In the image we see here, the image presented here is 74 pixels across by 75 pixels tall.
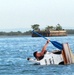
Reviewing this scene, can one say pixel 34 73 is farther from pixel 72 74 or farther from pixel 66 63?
pixel 66 63

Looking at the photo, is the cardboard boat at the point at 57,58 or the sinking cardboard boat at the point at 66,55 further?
the sinking cardboard boat at the point at 66,55

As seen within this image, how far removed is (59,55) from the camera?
47688 millimetres

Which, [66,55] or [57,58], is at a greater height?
[66,55]

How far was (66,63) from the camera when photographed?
48031 millimetres

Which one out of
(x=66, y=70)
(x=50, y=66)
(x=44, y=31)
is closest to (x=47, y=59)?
(x=50, y=66)

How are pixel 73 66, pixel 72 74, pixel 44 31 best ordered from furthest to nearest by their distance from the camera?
pixel 44 31
pixel 73 66
pixel 72 74

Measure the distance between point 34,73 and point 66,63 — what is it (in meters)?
6.31

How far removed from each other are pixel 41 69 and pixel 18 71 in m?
2.23

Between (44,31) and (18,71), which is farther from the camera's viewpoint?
(44,31)

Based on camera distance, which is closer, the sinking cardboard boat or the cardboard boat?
the cardboard boat

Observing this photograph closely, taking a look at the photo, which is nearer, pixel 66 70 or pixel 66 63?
pixel 66 70

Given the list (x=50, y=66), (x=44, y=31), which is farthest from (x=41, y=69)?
(x=44, y=31)

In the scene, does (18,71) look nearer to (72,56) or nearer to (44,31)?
(72,56)

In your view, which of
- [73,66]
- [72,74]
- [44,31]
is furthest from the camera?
[44,31]
